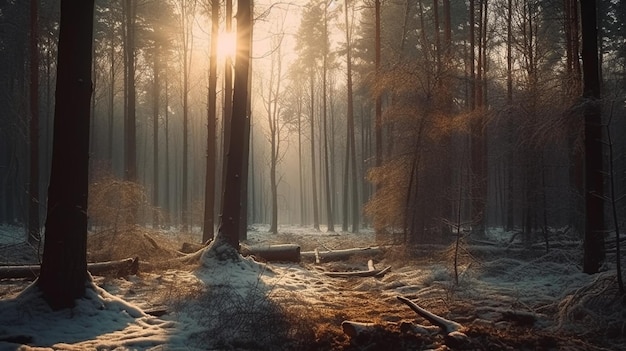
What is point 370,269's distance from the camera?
12.4m

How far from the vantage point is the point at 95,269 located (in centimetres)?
943

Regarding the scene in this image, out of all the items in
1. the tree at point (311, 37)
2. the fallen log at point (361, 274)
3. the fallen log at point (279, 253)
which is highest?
the tree at point (311, 37)

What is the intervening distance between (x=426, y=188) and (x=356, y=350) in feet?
34.2

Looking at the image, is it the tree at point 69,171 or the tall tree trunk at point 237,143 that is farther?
the tall tree trunk at point 237,143

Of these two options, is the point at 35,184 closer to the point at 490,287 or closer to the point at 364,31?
the point at 490,287

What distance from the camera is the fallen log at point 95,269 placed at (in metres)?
8.57

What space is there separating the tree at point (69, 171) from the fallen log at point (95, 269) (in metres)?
3.15

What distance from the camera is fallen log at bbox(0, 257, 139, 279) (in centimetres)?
857

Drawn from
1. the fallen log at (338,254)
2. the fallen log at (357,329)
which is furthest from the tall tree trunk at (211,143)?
the fallen log at (357,329)

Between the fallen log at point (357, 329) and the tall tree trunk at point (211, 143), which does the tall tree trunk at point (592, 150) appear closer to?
the fallen log at point (357, 329)

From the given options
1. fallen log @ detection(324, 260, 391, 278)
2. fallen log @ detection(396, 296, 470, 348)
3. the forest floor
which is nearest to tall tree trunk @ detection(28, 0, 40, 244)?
the forest floor

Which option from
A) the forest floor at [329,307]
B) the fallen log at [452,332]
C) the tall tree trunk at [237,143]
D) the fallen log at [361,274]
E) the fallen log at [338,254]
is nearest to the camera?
the fallen log at [452,332]

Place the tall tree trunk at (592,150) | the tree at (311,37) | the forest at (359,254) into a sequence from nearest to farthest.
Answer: the forest at (359,254) < the tall tree trunk at (592,150) < the tree at (311,37)

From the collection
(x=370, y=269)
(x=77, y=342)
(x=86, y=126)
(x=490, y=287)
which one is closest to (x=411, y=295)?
(x=490, y=287)
